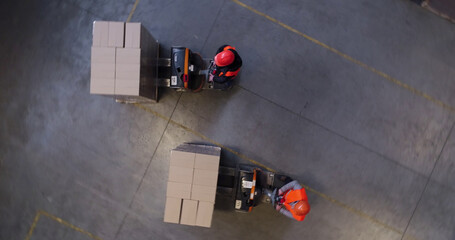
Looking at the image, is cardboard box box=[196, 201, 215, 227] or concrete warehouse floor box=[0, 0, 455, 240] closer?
cardboard box box=[196, 201, 215, 227]

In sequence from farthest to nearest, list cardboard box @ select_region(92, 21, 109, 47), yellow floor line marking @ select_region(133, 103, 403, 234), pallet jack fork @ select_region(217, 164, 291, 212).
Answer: yellow floor line marking @ select_region(133, 103, 403, 234) < pallet jack fork @ select_region(217, 164, 291, 212) < cardboard box @ select_region(92, 21, 109, 47)

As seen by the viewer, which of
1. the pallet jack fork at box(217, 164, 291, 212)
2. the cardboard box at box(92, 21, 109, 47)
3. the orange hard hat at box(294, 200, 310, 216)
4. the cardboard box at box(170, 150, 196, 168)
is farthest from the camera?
the pallet jack fork at box(217, 164, 291, 212)

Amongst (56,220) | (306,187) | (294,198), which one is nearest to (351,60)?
(306,187)

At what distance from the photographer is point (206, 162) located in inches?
180

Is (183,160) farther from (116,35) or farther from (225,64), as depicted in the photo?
(116,35)

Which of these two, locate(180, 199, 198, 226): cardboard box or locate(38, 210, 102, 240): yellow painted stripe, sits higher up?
locate(180, 199, 198, 226): cardboard box

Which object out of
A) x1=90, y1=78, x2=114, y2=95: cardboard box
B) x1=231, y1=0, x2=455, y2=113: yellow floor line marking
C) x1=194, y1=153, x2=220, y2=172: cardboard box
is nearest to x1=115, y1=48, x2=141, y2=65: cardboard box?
x1=90, y1=78, x2=114, y2=95: cardboard box

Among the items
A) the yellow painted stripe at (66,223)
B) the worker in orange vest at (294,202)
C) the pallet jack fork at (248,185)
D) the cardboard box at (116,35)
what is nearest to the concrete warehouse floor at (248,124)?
the yellow painted stripe at (66,223)

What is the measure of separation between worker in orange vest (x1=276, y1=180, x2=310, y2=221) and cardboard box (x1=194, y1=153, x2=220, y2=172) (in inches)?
54.1

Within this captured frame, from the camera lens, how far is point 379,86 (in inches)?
225

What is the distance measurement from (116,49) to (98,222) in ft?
12.0

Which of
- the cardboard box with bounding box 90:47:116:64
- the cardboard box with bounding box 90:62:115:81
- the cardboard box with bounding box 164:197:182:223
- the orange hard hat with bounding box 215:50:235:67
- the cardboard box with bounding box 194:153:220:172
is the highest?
the orange hard hat with bounding box 215:50:235:67

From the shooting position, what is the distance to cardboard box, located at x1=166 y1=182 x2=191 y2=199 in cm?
455

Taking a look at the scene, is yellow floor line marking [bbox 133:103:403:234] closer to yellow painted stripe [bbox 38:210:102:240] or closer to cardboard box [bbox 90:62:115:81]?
cardboard box [bbox 90:62:115:81]
